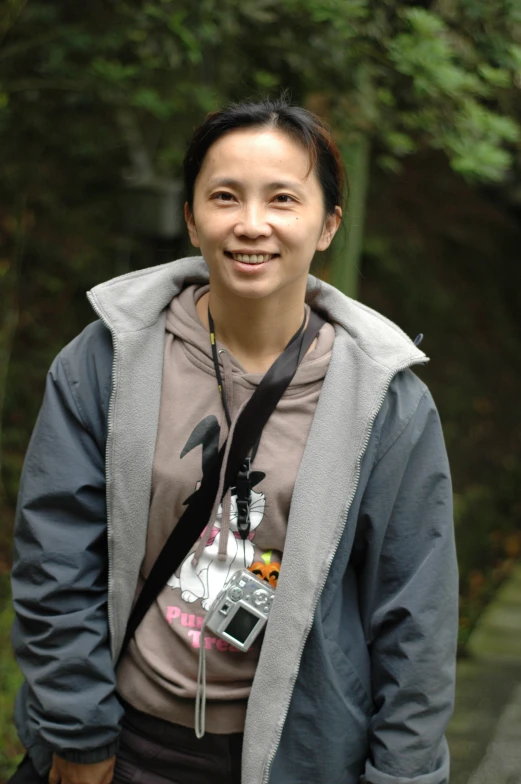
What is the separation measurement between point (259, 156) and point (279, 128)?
80 millimetres

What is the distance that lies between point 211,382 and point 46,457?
0.37 meters

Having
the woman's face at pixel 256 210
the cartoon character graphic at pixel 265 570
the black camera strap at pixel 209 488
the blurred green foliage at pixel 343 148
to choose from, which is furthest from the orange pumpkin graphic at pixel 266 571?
the blurred green foliage at pixel 343 148

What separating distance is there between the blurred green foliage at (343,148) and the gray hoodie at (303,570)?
60.9 inches

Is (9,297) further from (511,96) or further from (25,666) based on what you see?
(25,666)

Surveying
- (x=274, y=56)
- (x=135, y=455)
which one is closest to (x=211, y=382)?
(x=135, y=455)

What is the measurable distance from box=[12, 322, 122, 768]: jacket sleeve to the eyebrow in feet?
1.35

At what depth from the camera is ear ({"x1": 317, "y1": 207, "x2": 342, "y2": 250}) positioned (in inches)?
83.3

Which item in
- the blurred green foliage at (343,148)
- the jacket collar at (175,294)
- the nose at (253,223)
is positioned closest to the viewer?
the nose at (253,223)

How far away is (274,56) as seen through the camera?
12.3ft

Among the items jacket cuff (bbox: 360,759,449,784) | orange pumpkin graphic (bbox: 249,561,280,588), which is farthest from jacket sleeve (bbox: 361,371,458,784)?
orange pumpkin graphic (bbox: 249,561,280,588)

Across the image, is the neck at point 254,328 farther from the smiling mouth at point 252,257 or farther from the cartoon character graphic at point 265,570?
the cartoon character graphic at point 265,570

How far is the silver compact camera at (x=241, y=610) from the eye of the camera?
1938 mm

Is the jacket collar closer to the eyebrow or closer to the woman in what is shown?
the woman

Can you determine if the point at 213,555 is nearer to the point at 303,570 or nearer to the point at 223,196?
the point at 303,570
